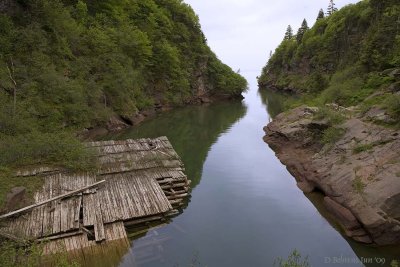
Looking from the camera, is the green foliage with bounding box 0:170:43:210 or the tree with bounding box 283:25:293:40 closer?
the green foliage with bounding box 0:170:43:210

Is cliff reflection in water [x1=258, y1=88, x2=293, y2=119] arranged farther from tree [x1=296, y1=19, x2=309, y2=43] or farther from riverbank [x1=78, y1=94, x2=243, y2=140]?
tree [x1=296, y1=19, x2=309, y2=43]

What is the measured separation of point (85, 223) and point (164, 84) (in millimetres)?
45581

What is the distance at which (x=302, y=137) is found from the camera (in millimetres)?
28219

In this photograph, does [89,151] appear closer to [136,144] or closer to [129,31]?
[136,144]

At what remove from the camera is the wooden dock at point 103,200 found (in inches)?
521

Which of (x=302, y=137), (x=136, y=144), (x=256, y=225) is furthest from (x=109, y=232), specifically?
(x=302, y=137)

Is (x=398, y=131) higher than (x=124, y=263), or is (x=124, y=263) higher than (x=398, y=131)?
(x=398, y=131)

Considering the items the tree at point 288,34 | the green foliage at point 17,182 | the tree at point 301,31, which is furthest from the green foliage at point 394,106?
the tree at point 288,34

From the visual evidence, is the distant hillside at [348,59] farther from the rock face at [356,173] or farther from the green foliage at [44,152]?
the green foliage at [44,152]

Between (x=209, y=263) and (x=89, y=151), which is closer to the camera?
(x=209, y=263)

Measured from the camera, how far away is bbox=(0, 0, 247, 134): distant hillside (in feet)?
83.9

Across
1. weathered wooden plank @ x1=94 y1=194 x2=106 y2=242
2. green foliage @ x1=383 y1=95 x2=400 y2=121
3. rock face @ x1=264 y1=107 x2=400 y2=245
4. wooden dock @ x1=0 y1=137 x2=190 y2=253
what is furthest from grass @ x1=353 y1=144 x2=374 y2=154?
weathered wooden plank @ x1=94 y1=194 x2=106 y2=242

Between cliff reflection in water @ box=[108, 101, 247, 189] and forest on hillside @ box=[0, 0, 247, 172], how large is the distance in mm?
3387

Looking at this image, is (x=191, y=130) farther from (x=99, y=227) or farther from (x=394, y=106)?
(x=99, y=227)
